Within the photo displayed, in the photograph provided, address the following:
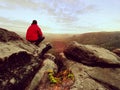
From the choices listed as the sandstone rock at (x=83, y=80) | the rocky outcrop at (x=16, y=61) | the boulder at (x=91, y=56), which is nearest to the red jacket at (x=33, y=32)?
the rocky outcrop at (x=16, y=61)

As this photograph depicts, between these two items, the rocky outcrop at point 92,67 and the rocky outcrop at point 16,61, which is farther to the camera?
the rocky outcrop at point 92,67

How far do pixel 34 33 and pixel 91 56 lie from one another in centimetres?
521

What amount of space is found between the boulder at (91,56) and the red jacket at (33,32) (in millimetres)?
2947

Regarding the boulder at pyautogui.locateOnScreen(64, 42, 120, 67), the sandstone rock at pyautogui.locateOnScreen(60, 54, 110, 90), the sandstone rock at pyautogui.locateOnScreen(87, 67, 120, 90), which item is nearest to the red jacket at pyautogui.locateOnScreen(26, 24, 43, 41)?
the boulder at pyautogui.locateOnScreen(64, 42, 120, 67)

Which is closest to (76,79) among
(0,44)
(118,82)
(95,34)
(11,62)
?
(118,82)

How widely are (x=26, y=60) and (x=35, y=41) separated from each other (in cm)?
431

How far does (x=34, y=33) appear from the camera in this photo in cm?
2041

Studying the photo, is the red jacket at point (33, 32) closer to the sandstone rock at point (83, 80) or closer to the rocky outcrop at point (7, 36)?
the rocky outcrop at point (7, 36)

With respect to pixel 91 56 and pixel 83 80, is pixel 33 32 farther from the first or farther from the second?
pixel 83 80

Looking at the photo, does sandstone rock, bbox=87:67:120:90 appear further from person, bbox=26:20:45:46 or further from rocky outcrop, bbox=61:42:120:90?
person, bbox=26:20:45:46

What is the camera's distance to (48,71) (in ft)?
54.7

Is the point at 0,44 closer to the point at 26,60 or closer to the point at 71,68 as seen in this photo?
the point at 26,60

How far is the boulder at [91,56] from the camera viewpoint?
57.4 ft

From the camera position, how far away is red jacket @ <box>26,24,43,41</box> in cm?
2030
